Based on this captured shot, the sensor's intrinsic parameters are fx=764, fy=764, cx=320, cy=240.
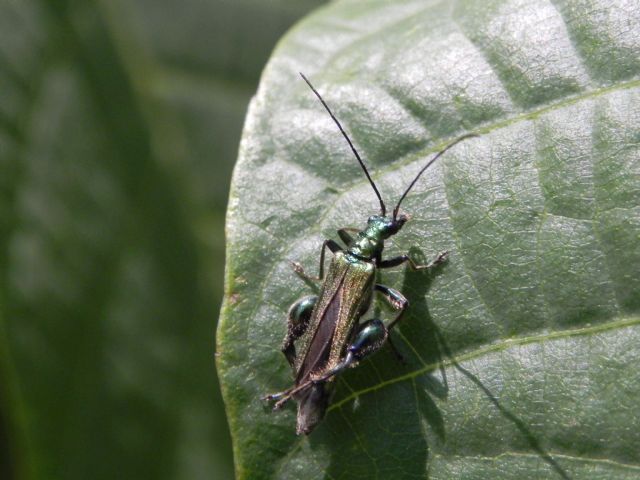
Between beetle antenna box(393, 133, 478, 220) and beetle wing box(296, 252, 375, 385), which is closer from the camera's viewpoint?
beetle antenna box(393, 133, 478, 220)

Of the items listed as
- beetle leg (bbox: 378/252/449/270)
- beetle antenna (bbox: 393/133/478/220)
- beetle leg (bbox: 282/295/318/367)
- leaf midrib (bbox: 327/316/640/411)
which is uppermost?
beetle antenna (bbox: 393/133/478/220)

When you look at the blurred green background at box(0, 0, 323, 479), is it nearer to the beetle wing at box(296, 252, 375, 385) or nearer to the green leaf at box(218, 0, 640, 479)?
the beetle wing at box(296, 252, 375, 385)

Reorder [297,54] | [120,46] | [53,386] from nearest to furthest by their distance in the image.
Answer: [297,54] → [53,386] → [120,46]

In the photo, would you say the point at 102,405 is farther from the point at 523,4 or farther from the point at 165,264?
the point at 523,4

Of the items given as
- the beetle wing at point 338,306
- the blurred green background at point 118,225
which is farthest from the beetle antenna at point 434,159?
the blurred green background at point 118,225

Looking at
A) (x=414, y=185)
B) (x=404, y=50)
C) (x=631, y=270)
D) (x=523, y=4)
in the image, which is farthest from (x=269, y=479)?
(x=523, y=4)

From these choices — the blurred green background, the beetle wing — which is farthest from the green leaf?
the blurred green background
